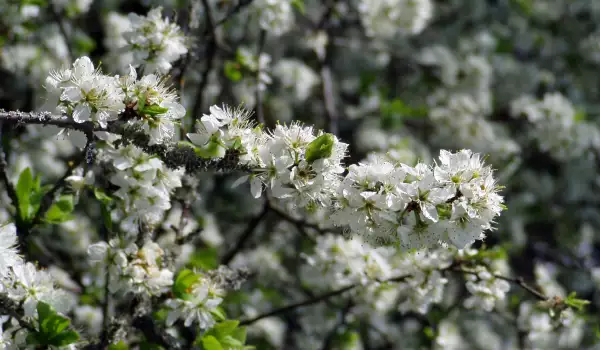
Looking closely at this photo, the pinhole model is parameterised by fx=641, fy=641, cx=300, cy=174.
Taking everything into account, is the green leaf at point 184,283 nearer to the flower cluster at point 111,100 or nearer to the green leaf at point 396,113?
the flower cluster at point 111,100

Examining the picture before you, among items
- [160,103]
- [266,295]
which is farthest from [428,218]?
[266,295]

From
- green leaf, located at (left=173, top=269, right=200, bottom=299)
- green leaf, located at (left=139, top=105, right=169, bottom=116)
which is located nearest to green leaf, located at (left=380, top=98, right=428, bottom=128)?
green leaf, located at (left=173, top=269, right=200, bottom=299)

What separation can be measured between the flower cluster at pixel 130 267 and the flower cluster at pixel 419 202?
0.69 meters

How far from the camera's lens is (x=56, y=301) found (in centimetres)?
205

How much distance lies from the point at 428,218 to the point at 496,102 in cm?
407

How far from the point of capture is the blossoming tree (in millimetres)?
1829

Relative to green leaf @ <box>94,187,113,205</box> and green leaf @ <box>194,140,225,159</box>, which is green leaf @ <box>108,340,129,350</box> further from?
green leaf @ <box>194,140,225,159</box>

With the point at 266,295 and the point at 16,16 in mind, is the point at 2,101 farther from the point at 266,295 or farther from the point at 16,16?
the point at 266,295

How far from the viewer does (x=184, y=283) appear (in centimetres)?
220

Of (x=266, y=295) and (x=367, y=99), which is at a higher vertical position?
(x=367, y=99)

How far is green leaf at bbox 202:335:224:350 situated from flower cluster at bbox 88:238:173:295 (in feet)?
0.73

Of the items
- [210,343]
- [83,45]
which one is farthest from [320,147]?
[83,45]

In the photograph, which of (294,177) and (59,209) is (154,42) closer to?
(59,209)

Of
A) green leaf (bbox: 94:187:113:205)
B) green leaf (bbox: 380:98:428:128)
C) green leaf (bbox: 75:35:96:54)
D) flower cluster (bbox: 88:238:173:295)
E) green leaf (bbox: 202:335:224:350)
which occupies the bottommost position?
green leaf (bbox: 202:335:224:350)
